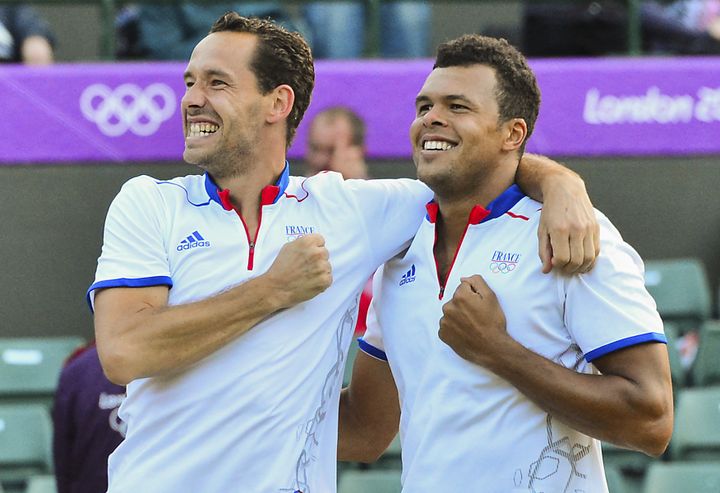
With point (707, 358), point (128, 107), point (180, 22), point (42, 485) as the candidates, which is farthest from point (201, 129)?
point (180, 22)

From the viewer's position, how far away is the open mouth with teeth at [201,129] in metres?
3.61

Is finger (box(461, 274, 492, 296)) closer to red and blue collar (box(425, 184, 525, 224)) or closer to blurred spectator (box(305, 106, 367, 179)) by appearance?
red and blue collar (box(425, 184, 525, 224))

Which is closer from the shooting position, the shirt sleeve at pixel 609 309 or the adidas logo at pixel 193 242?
the shirt sleeve at pixel 609 309

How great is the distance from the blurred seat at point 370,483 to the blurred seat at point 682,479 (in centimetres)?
99

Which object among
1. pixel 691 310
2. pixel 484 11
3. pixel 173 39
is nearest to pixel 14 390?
pixel 173 39

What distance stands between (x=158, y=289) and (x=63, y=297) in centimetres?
393

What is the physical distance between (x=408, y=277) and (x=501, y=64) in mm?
623

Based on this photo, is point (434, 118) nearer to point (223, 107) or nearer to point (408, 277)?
point (408, 277)

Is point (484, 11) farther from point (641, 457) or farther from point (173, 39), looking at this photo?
point (641, 457)

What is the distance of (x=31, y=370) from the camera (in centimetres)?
628

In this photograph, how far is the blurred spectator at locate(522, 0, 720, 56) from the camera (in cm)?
789

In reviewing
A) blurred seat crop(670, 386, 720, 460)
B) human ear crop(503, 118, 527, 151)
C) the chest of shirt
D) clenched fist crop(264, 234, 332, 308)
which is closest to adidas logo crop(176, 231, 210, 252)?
the chest of shirt

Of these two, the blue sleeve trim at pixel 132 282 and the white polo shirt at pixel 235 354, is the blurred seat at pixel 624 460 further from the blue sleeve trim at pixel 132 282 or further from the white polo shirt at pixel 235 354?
the blue sleeve trim at pixel 132 282

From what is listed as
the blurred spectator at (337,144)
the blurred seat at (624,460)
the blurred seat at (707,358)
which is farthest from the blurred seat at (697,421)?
the blurred spectator at (337,144)
